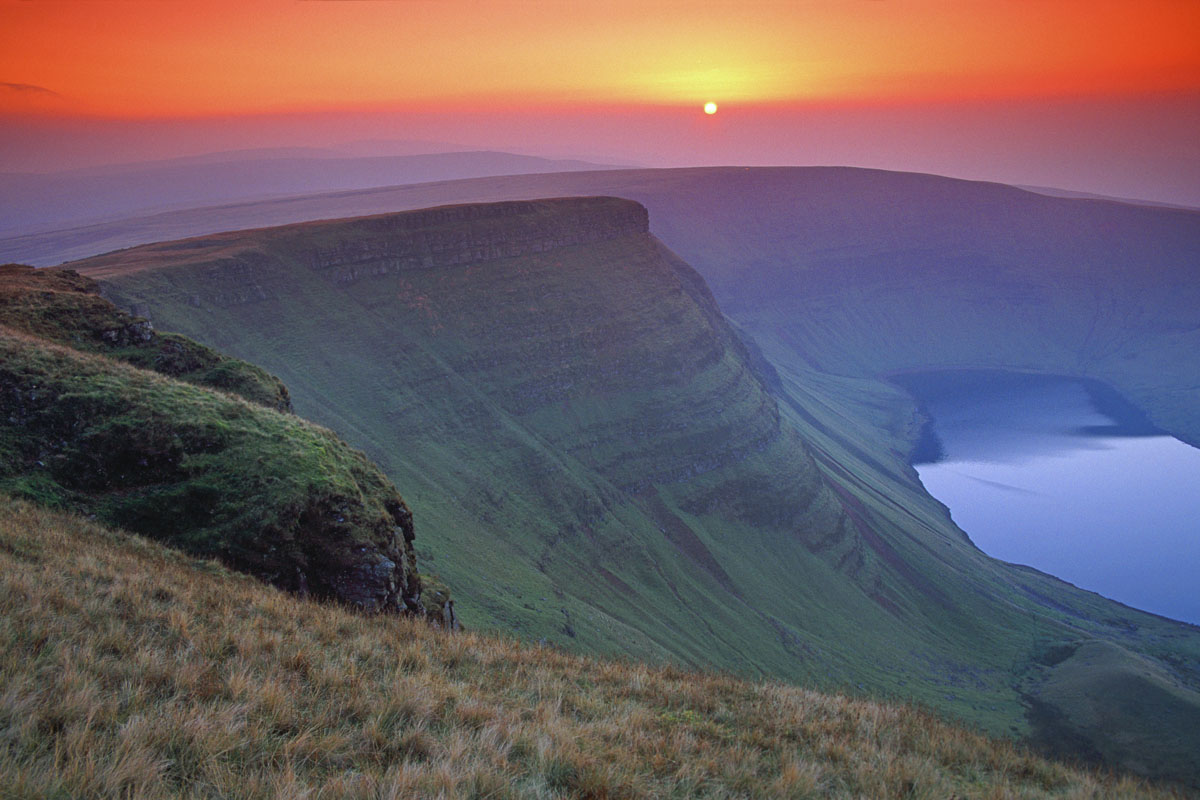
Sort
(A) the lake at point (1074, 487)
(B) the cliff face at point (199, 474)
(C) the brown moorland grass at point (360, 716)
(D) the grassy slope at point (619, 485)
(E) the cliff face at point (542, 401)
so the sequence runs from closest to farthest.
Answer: (C) the brown moorland grass at point (360, 716) < (B) the cliff face at point (199, 474) < (E) the cliff face at point (542, 401) < (D) the grassy slope at point (619, 485) < (A) the lake at point (1074, 487)

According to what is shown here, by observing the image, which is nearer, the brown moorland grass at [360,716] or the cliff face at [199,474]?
the brown moorland grass at [360,716]

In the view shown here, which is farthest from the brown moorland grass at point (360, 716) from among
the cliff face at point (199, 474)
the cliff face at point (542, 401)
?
the cliff face at point (542, 401)

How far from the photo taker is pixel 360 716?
21.4 feet

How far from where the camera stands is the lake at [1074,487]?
98.9 meters

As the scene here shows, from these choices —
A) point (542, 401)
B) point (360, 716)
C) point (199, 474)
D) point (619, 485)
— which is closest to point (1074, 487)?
point (619, 485)

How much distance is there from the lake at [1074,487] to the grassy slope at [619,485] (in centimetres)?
1877

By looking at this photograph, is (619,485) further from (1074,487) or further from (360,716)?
(1074,487)

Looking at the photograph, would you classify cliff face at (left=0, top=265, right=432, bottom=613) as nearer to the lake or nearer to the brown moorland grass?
the brown moorland grass

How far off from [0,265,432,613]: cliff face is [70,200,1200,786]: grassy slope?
1814 centimetres

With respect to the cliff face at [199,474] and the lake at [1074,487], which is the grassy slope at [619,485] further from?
the lake at [1074,487]

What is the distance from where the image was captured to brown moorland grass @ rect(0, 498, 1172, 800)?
5.08m

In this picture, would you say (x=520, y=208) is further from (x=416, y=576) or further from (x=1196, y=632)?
(x=1196, y=632)

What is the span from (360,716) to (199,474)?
1004cm

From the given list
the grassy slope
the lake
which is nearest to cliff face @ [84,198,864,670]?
the grassy slope
